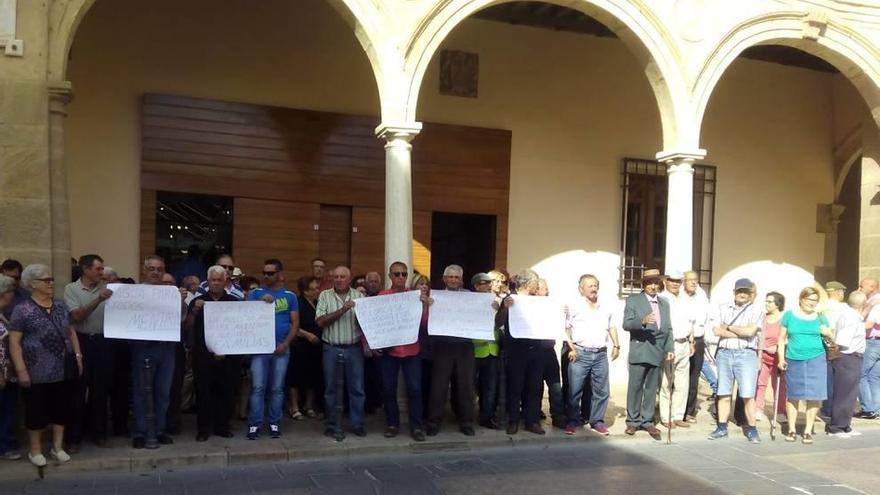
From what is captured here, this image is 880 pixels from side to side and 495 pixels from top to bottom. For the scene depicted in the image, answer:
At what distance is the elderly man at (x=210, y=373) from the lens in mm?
7133

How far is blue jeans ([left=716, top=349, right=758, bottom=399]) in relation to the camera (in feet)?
26.7

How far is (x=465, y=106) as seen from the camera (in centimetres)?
1192

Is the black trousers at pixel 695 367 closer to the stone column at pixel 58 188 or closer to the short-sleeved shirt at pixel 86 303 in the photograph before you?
the short-sleeved shirt at pixel 86 303

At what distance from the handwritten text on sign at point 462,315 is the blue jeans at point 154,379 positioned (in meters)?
2.42

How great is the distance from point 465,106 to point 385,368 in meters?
5.57

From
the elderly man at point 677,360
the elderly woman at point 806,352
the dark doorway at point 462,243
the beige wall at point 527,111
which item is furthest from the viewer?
the dark doorway at point 462,243

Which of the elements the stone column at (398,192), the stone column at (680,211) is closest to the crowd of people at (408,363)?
the stone column at (398,192)

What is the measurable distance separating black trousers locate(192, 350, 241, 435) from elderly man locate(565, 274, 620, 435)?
11.2 feet

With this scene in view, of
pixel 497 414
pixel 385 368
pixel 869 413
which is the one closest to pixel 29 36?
pixel 385 368

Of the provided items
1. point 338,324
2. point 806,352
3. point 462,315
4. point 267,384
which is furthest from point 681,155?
point 267,384

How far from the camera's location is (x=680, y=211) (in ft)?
32.4

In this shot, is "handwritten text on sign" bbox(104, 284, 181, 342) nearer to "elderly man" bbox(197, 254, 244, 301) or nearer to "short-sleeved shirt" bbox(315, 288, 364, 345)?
"elderly man" bbox(197, 254, 244, 301)

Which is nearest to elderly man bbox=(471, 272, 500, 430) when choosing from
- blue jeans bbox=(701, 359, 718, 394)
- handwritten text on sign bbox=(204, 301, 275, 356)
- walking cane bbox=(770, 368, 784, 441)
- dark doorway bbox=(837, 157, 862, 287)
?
handwritten text on sign bbox=(204, 301, 275, 356)

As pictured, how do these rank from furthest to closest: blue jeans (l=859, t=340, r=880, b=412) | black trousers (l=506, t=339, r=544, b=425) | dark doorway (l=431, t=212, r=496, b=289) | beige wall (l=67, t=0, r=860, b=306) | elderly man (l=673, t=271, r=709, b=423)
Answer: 1. dark doorway (l=431, t=212, r=496, b=289)
2. beige wall (l=67, t=0, r=860, b=306)
3. blue jeans (l=859, t=340, r=880, b=412)
4. elderly man (l=673, t=271, r=709, b=423)
5. black trousers (l=506, t=339, r=544, b=425)
